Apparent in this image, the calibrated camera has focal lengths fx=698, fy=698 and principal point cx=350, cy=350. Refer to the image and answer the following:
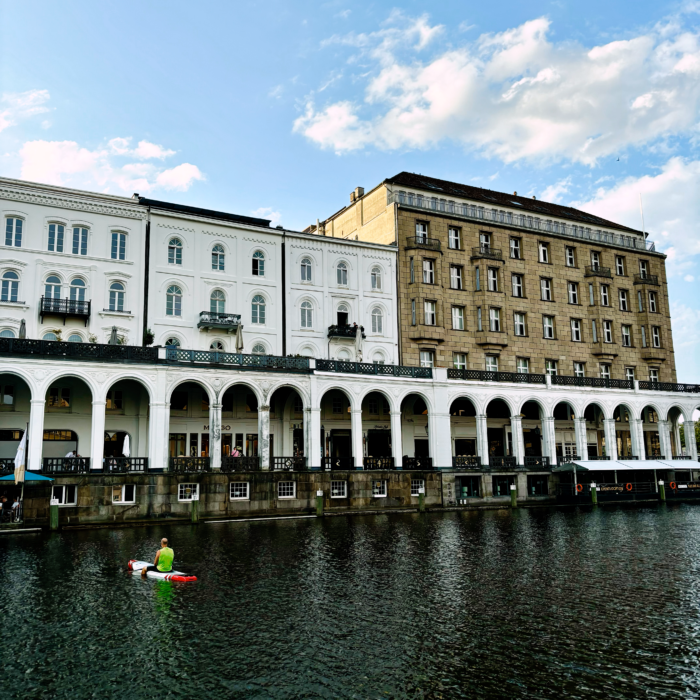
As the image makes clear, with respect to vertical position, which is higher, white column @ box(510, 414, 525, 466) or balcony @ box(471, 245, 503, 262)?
balcony @ box(471, 245, 503, 262)

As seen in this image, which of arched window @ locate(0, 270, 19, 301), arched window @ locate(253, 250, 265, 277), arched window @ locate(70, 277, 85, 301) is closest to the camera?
arched window @ locate(0, 270, 19, 301)

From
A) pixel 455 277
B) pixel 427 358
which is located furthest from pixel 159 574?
pixel 455 277

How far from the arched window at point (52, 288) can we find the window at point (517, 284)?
128 ft

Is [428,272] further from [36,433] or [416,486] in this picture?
[36,433]

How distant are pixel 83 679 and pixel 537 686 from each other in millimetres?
9288

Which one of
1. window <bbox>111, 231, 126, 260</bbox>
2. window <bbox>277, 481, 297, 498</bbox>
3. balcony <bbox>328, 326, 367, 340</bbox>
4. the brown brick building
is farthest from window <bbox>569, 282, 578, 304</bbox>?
window <bbox>111, 231, 126, 260</bbox>

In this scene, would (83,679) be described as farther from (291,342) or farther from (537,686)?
(291,342)

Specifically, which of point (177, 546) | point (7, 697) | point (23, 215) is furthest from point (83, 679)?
point (23, 215)

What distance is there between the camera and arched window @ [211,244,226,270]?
52.8m

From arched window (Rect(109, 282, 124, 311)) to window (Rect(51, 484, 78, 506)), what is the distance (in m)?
14.1

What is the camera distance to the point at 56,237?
47.6 meters

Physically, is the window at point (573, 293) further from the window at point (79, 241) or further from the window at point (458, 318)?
the window at point (79, 241)

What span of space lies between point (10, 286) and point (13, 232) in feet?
12.1

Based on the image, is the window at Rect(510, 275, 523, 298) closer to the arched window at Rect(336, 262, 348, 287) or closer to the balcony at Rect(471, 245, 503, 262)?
the balcony at Rect(471, 245, 503, 262)
